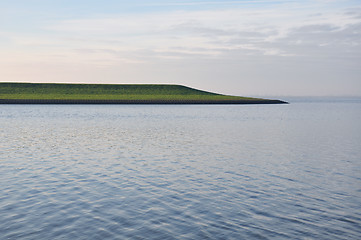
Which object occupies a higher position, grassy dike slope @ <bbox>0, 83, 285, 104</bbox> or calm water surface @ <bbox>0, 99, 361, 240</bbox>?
grassy dike slope @ <bbox>0, 83, 285, 104</bbox>

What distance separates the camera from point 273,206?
1406cm

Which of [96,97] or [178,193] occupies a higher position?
[96,97]

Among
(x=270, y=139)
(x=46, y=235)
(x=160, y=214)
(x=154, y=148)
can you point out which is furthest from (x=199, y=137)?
(x=46, y=235)

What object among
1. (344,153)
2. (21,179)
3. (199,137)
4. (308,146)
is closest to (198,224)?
(21,179)

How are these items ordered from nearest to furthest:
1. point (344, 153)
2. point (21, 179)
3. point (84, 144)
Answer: point (21, 179) → point (344, 153) → point (84, 144)

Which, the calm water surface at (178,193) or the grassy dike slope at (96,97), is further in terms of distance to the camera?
the grassy dike slope at (96,97)

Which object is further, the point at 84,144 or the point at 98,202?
the point at 84,144

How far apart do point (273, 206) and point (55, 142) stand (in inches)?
969

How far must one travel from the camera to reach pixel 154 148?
3025cm

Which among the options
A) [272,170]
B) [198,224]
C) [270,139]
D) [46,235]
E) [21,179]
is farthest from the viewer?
[270,139]

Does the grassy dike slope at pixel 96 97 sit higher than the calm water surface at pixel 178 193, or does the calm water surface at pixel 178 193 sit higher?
the grassy dike slope at pixel 96 97

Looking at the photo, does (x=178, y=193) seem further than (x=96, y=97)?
No

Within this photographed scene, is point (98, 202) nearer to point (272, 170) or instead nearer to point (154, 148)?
point (272, 170)

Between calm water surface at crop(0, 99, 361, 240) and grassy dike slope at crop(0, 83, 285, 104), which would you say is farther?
grassy dike slope at crop(0, 83, 285, 104)
